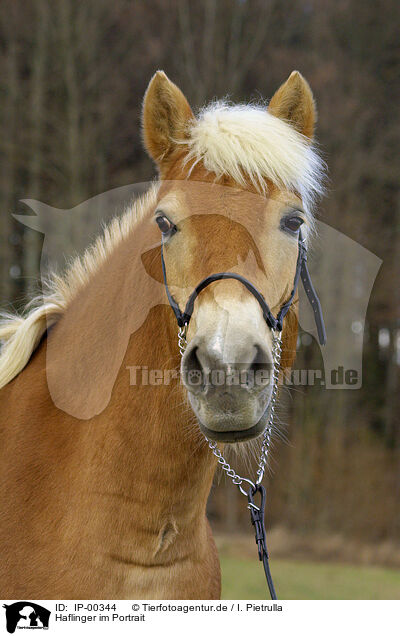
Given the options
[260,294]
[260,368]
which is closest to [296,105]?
[260,294]

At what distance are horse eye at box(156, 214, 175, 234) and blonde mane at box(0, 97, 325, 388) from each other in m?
0.29

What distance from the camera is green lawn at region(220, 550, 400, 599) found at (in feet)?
27.6

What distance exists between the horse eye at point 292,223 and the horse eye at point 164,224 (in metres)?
0.51

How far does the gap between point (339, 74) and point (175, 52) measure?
13.1 feet

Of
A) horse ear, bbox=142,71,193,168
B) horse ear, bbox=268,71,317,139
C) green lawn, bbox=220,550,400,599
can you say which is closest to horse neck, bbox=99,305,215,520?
horse ear, bbox=142,71,193,168

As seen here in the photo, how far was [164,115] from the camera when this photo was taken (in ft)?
9.26

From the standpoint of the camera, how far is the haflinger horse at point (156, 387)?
2.46m

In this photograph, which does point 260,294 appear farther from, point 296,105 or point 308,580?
point 308,580

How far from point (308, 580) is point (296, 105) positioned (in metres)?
9.01

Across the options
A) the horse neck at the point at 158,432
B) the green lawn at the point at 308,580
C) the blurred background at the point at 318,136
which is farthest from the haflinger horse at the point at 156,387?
the blurred background at the point at 318,136

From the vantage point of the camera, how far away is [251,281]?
7.54 feet
